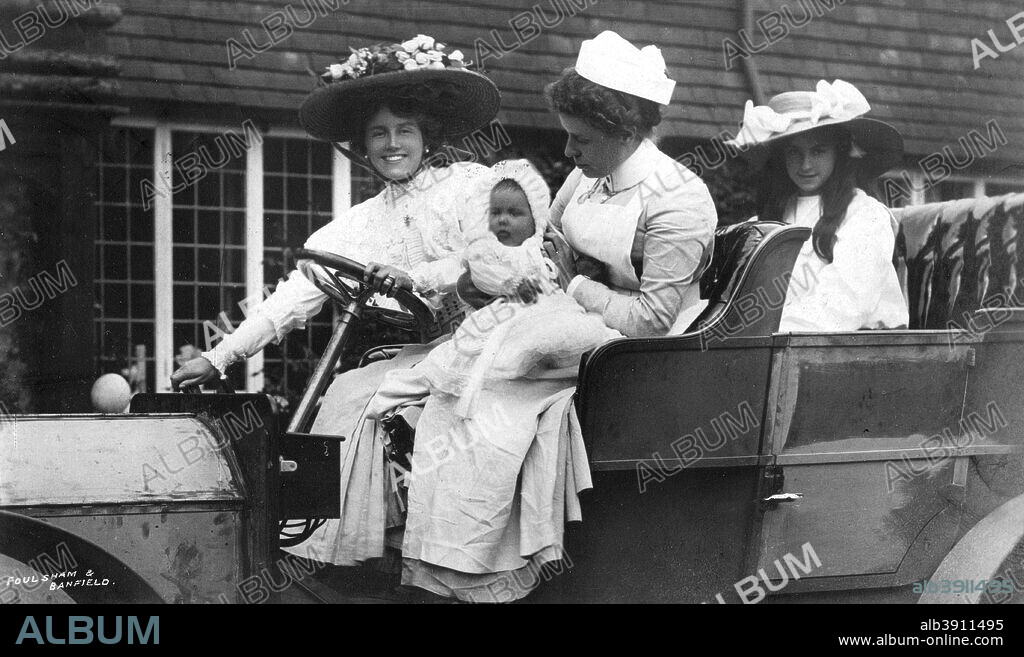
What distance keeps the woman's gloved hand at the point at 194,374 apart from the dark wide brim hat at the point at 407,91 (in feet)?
2.97

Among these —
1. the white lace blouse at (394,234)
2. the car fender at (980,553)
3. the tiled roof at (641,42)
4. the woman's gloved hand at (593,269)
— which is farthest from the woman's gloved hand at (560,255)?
the tiled roof at (641,42)

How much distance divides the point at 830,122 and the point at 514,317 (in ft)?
5.03

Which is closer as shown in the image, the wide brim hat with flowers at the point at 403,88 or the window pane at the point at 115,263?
the wide brim hat with flowers at the point at 403,88

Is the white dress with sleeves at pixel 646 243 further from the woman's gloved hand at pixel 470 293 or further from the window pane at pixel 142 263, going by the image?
the window pane at pixel 142 263

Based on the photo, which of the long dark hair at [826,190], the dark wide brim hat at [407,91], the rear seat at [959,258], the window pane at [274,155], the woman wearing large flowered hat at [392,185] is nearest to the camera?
the woman wearing large flowered hat at [392,185]

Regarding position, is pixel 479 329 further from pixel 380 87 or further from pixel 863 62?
pixel 863 62

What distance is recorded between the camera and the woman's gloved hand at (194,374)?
8.64 ft

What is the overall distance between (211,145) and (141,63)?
1.76 ft

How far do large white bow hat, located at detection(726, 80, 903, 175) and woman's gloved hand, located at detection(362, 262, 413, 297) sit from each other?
5.18ft

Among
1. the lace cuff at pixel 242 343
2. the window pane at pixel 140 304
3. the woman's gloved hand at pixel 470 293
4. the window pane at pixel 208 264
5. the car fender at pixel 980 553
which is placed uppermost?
the window pane at pixel 208 264

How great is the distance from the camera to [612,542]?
2.45 meters

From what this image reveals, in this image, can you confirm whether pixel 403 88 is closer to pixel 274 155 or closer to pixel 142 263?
pixel 274 155
